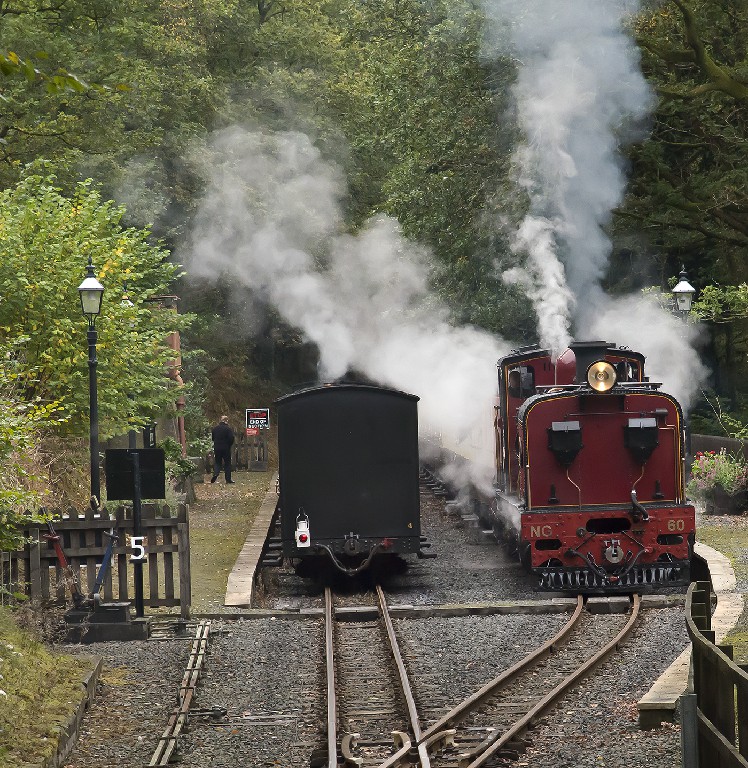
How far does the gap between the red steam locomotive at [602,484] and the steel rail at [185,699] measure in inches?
165

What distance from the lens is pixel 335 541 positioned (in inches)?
616

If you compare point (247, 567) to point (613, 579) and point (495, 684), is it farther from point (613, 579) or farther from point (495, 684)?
point (495, 684)

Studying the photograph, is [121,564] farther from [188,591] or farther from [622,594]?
[622,594]

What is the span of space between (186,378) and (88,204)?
17.2m

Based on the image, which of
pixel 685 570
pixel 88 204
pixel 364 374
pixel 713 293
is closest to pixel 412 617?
pixel 685 570

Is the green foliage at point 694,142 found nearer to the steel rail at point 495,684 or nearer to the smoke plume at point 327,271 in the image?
the smoke plume at point 327,271

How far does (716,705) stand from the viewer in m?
5.81

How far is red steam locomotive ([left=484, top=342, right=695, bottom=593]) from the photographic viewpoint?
14.5 meters

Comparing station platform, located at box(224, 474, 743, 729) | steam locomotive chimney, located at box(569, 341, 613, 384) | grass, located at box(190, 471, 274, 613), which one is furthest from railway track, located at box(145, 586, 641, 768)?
steam locomotive chimney, located at box(569, 341, 613, 384)

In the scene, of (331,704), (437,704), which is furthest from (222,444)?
(331,704)

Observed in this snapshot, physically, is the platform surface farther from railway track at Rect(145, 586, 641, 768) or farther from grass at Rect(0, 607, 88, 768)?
grass at Rect(0, 607, 88, 768)

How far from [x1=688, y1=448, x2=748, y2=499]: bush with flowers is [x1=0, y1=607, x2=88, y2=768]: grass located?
13.6 meters

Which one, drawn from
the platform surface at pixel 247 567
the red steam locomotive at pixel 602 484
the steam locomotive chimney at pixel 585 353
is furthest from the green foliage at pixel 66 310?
the steam locomotive chimney at pixel 585 353

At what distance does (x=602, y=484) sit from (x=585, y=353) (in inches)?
62.6
